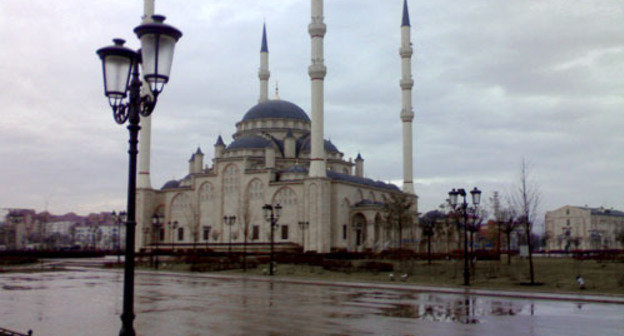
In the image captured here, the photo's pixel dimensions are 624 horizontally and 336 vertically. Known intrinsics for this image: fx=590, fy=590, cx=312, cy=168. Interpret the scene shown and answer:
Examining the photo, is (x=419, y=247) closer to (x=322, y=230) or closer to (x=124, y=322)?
(x=322, y=230)

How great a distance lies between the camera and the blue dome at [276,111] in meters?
83.7

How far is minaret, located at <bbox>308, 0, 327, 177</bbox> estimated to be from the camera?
6153cm

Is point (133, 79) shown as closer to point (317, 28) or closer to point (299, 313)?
point (299, 313)

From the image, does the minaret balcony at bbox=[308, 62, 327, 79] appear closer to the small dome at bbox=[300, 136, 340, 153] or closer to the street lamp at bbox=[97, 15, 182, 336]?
the small dome at bbox=[300, 136, 340, 153]

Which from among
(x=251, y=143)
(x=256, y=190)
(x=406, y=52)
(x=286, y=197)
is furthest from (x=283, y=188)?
(x=406, y=52)

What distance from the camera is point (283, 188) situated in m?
68.4

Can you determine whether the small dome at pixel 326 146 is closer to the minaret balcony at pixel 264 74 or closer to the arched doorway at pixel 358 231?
the arched doorway at pixel 358 231

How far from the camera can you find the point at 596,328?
13984 mm

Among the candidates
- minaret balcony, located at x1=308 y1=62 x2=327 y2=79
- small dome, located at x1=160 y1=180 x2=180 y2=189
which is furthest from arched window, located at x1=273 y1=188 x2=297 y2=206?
small dome, located at x1=160 y1=180 x2=180 y2=189

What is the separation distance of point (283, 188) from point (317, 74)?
1439 cm

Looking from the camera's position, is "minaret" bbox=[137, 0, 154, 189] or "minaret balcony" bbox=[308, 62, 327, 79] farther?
"minaret" bbox=[137, 0, 154, 189]

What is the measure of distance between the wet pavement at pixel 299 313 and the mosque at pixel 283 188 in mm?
39611

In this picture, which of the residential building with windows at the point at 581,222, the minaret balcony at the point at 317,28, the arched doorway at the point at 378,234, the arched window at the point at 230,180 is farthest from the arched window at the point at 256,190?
the residential building with windows at the point at 581,222

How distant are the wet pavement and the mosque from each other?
39.6 metres
